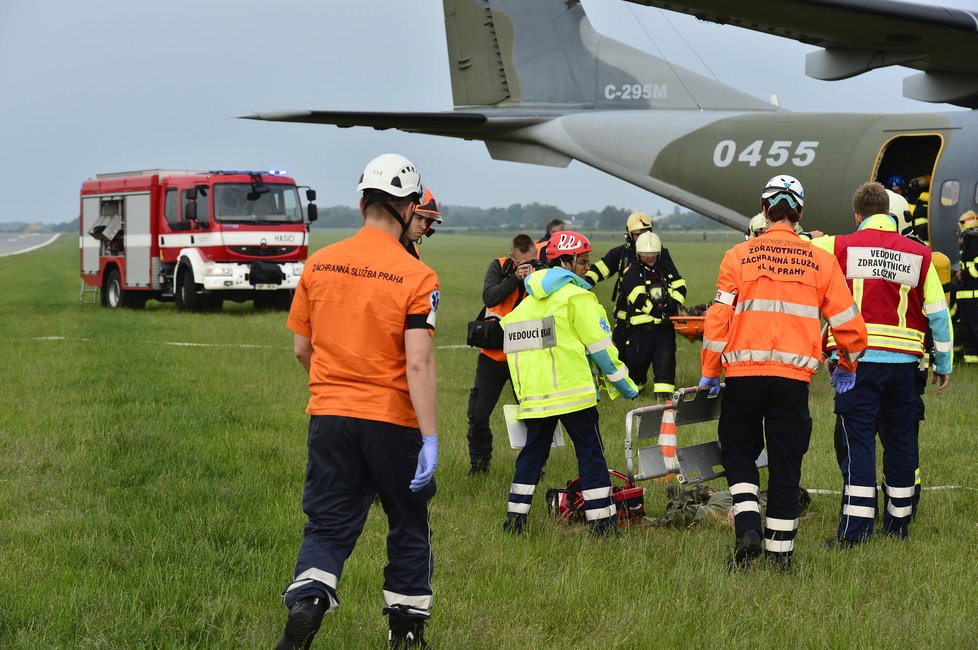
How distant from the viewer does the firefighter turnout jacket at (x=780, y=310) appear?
5734mm

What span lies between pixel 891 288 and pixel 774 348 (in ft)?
3.72

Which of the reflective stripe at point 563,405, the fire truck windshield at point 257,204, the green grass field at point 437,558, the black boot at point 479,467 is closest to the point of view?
the green grass field at point 437,558

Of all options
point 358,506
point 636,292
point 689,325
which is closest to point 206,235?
point 636,292

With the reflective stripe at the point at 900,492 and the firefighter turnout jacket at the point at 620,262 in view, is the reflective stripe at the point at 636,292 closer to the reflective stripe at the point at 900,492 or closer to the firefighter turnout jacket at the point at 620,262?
the firefighter turnout jacket at the point at 620,262

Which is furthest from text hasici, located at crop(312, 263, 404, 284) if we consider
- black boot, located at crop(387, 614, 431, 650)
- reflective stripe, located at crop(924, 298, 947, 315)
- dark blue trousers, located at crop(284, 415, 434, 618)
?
reflective stripe, located at crop(924, 298, 947, 315)

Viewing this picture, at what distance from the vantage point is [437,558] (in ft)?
20.1

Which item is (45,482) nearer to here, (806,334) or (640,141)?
(806,334)

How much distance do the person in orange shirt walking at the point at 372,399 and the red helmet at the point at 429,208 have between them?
1744 mm

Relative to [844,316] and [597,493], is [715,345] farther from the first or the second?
[597,493]

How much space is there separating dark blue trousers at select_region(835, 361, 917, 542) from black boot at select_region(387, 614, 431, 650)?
3048 mm

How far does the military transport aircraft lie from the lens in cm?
1245

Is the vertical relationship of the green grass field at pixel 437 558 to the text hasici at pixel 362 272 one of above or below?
below

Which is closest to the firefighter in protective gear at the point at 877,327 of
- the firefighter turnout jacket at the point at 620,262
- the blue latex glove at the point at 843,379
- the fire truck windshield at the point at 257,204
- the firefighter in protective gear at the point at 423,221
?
the blue latex glove at the point at 843,379

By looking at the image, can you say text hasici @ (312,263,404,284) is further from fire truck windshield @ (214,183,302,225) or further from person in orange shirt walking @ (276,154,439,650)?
fire truck windshield @ (214,183,302,225)
